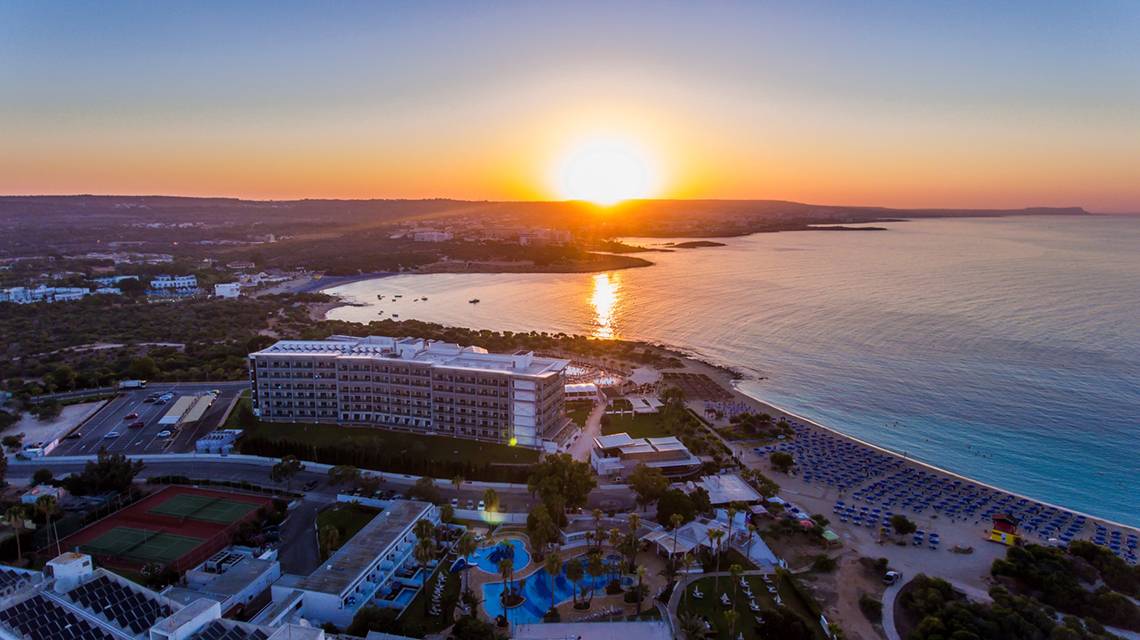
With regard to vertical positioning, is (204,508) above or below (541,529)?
below

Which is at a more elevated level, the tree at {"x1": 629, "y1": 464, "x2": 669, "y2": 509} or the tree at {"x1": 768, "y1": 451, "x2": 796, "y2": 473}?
the tree at {"x1": 629, "y1": 464, "x2": 669, "y2": 509}

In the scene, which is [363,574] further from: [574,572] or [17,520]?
[17,520]

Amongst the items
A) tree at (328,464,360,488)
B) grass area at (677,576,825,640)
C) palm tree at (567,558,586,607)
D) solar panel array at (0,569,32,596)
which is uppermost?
solar panel array at (0,569,32,596)

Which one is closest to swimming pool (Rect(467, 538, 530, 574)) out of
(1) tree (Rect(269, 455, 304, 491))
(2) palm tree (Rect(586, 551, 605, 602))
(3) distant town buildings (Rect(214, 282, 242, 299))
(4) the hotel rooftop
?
(2) palm tree (Rect(586, 551, 605, 602))

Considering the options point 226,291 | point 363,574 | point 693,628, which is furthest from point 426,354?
point 226,291

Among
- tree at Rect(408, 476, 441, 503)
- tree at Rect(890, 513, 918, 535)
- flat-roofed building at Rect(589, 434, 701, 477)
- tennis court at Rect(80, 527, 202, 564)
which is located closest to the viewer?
tennis court at Rect(80, 527, 202, 564)

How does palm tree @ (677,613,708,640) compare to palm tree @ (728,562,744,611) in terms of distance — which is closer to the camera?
palm tree @ (677,613,708,640)

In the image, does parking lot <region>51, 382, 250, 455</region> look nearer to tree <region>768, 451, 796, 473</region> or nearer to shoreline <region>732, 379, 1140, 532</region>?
tree <region>768, 451, 796, 473</region>
